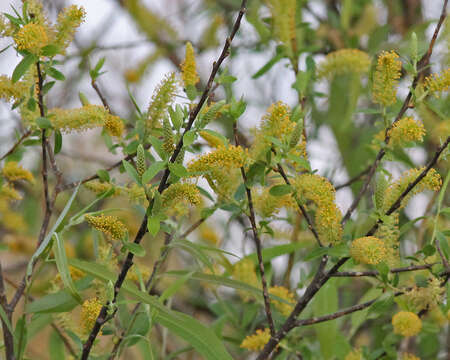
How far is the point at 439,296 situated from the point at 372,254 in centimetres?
10

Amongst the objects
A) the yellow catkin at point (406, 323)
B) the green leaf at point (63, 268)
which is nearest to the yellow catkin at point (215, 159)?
the green leaf at point (63, 268)

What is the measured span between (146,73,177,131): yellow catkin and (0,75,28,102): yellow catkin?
0.11 metres

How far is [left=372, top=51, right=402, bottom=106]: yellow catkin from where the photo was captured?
0.46 metres

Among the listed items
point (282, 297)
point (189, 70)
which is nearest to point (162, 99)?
point (189, 70)

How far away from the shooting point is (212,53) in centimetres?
107

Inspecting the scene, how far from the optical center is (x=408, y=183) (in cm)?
45

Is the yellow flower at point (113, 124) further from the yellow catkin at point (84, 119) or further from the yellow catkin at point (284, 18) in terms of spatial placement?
the yellow catkin at point (284, 18)

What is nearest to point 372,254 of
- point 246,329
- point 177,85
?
point 177,85

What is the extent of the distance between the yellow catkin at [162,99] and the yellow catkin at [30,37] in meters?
0.10

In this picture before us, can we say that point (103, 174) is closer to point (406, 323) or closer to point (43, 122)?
point (43, 122)

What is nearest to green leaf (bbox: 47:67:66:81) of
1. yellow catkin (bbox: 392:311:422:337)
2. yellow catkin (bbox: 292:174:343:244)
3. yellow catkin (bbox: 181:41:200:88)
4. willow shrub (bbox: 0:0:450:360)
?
willow shrub (bbox: 0:0:450:360)

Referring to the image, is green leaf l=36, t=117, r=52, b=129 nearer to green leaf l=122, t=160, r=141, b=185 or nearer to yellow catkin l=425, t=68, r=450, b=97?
green leaf l=122, t=160, r=141, b=185

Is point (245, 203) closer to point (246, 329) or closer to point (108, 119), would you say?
point (108, 119)

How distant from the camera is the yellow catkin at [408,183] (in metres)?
0.44
